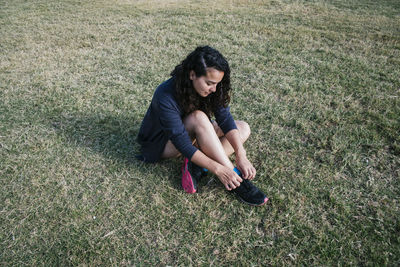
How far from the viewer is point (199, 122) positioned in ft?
7.83

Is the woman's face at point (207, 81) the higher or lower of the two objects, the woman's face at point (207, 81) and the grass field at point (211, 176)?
the higher

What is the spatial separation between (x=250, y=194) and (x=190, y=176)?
0.56m

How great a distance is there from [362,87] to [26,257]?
4500mm

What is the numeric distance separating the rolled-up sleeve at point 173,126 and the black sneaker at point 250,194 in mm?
549

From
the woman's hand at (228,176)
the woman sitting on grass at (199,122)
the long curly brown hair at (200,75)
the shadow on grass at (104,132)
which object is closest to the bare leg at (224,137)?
the woman sitting on grass at (199,122)

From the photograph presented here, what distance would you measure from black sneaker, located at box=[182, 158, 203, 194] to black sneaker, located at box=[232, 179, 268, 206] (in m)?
0.38

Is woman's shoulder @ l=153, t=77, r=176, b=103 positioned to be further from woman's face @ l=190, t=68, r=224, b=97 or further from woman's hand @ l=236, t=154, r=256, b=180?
woman's hand @ l=236, t=154, r=256, b=180

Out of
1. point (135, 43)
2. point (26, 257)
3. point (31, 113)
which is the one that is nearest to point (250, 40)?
point (135, 43)

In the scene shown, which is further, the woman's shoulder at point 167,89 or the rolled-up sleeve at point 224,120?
the rolled-up sleeve at point 224,120

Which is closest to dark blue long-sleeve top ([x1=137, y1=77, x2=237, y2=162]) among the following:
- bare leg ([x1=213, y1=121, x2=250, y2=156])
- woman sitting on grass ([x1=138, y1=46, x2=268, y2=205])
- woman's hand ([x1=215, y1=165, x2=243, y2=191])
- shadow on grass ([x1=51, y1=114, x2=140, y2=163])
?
woman sitting on grass ([x1=138, y1=46, x2=268, y2=205])

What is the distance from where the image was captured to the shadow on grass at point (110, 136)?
9.34ft

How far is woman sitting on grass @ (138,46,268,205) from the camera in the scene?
→ 89.4 inches

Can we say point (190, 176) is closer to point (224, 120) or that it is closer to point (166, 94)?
point (224, 120)

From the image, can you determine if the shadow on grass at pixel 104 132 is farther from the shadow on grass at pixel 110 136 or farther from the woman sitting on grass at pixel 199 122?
the woman sitting on grass at pixel 199 122
